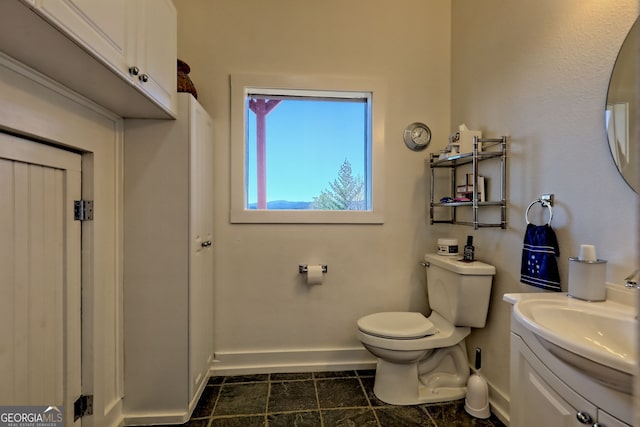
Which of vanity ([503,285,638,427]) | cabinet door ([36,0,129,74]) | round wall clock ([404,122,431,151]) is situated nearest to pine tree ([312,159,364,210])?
round wall clock ([404,122,431,151])

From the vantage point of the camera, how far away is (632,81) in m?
0.97

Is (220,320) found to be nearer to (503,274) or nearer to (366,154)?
(366,154)

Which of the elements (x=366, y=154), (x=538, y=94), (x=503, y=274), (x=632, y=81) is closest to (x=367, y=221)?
(x=366, y=154)

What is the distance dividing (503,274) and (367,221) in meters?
0.87

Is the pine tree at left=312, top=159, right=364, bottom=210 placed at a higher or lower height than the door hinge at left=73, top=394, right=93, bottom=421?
higher

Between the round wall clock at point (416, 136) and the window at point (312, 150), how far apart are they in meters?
0.20

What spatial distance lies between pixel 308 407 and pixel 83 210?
1.53 m

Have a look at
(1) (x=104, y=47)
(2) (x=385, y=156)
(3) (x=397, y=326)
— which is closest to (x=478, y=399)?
(3) (x=397, y=326)

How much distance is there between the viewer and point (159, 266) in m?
1.50

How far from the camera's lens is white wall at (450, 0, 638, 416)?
1.06 meters

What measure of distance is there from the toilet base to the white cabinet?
1112 mm

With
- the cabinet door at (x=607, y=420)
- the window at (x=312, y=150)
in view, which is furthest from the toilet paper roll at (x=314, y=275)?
the cabinet door at (x=607, y=420)

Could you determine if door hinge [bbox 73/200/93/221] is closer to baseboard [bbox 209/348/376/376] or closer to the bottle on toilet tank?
baseboard [bbox 209/348/376/376]

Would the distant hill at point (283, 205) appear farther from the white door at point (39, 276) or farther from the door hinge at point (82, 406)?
the door hinge at point (82, 406)
